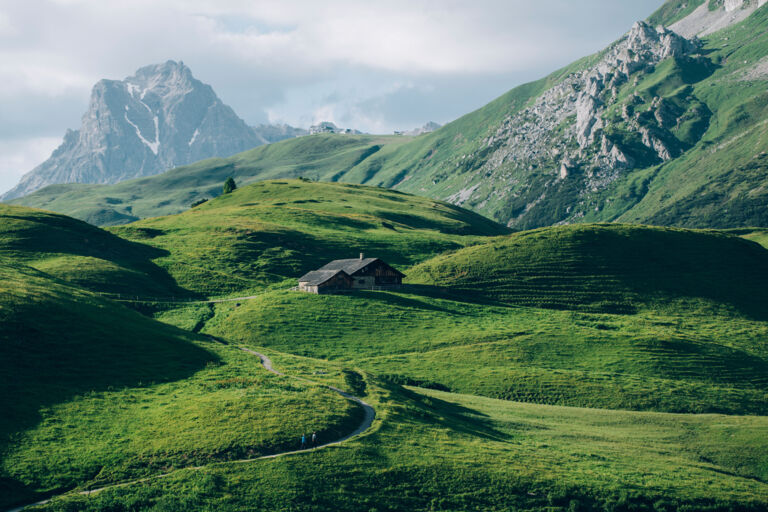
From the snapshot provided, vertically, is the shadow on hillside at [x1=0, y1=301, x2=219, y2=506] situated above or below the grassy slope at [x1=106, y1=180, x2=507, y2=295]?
below

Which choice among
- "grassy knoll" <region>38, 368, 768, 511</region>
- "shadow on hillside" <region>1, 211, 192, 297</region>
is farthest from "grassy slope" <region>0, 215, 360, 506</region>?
"shadow on hillside" <region>1, 211, 192, 297</region>

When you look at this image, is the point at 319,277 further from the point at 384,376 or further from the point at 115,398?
the point at 115,398

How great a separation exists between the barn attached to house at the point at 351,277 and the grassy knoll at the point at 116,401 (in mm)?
47173

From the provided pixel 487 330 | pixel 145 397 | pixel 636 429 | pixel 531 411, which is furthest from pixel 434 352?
pixel 145 397

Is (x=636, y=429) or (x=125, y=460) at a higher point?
(x=125, y=460)

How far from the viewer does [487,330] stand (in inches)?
4218

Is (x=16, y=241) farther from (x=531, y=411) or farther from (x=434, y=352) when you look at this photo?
(x=531, y=411)

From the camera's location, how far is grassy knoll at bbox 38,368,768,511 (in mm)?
41188

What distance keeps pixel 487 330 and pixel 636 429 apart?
1585 inches

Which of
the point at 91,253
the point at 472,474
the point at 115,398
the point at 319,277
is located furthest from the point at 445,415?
the point at 91,253

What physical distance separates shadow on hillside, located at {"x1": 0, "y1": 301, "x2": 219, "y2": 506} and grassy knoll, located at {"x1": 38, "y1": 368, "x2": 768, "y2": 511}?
1433 cm

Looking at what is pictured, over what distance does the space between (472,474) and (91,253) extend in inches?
5071

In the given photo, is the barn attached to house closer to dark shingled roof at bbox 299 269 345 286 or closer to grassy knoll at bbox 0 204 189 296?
dark shingled roof at bbox 299 269 345 286

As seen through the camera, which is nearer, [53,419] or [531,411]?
[53,419]
